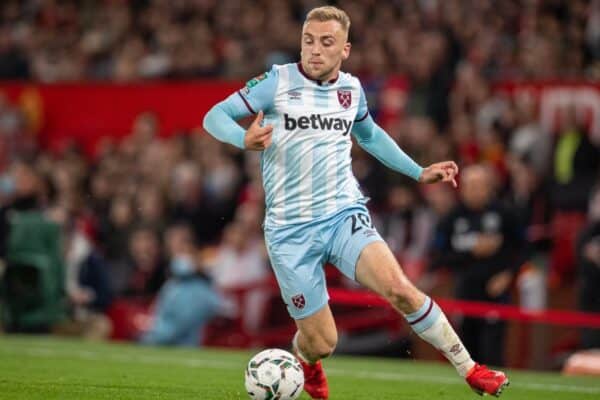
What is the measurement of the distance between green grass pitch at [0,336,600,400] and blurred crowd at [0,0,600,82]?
213 inches

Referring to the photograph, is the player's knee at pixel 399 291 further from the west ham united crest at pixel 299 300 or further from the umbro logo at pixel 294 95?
the umbro logo at pixel 294 95

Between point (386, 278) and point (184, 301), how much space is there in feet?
25.2

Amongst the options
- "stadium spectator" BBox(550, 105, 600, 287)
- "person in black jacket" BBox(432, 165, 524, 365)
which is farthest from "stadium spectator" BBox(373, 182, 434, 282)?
"person in black jacket" BBox(432, 165, 524, 365)

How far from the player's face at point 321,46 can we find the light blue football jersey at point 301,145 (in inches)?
3.8

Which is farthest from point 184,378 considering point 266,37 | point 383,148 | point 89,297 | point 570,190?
point 266,37

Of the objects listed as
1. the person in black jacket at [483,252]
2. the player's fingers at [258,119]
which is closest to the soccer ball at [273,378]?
the player's fingers at [258,119]

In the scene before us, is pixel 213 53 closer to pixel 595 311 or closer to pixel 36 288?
pixel 36 288

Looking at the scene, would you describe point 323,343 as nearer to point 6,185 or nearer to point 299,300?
point 299,300

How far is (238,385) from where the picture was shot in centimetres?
1058

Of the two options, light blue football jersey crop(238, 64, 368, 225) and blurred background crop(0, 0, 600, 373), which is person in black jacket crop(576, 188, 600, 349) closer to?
blurred background crop(0, 0, 600, 373)

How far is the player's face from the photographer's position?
29.5ft

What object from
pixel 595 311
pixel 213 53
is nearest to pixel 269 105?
pixel 595 311

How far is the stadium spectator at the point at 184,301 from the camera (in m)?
16.0

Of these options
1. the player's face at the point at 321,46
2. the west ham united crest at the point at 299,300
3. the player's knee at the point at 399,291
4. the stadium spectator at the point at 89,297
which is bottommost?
the stadium spectator at the point at 89,297
